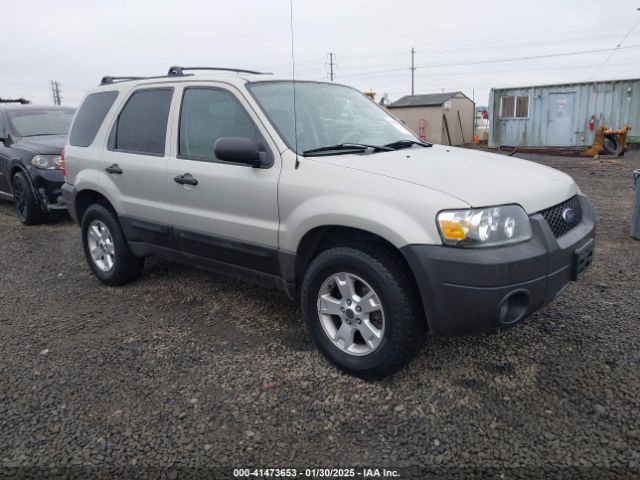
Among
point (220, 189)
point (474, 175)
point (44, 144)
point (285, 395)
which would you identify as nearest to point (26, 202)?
point (44, 144)

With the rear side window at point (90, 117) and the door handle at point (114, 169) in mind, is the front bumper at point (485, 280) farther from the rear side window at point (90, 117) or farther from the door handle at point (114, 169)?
the rear side window at point (90, 117)

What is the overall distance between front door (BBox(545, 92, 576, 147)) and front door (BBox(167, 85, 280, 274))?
19071 millimetres

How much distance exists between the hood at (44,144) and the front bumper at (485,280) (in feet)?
20.7

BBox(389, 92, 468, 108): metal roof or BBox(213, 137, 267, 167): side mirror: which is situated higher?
BBox(389, 92, 468, 108): metal roof

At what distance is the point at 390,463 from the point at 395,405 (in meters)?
0.46

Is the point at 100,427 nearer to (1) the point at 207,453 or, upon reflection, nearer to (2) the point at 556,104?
(1) the point at 207,453

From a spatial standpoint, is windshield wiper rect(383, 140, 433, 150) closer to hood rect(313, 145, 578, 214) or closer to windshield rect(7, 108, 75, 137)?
hood rect(313, 145, 578, 214)

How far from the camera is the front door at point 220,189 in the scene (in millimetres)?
3391

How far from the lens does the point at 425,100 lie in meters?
28.8

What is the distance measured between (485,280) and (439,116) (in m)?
25.8

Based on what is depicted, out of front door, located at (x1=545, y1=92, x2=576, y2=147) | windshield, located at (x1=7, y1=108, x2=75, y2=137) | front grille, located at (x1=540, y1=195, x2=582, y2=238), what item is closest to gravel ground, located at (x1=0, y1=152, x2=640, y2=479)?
front grille, located at (x1=540, y1=195, x2=582, y2=238)

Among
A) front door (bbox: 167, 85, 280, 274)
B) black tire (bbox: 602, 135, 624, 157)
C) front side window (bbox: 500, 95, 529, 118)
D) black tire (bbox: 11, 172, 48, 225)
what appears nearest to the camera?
front door (bbox: 167, 85, 280, 274)

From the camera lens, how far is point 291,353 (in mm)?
3473

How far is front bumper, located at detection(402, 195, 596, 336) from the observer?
260 cm
